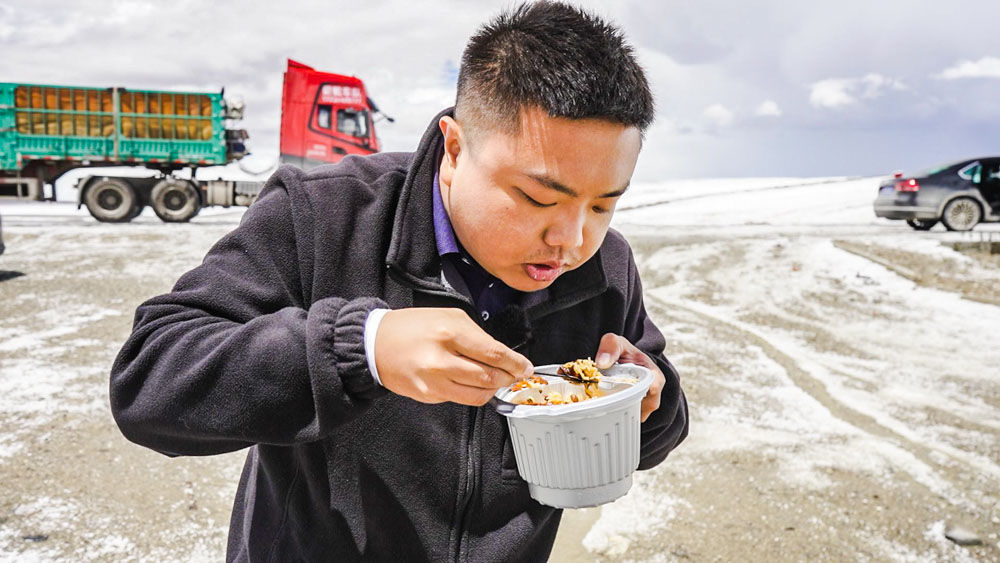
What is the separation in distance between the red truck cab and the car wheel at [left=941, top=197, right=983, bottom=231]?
959 centimetres

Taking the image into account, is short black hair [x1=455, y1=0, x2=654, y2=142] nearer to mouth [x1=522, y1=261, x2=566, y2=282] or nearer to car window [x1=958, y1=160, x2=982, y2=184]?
mouth [x1=522, y1=261, x2=566, y2=282]

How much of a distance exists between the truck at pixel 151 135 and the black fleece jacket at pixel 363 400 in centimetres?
1234

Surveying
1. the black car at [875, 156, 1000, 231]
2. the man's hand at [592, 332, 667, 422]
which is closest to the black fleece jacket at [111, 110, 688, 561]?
the man's hand at [592, 332, 667, 422]

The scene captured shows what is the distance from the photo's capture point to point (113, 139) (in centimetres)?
1377

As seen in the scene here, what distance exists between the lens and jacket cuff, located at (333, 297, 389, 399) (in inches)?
42.1

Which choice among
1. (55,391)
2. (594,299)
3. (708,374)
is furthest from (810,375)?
(55,391)

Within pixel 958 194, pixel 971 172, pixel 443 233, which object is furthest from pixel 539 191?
pixel 971 172

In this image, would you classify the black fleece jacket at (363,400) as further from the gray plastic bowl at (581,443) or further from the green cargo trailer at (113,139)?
the green cargo trailer at (113,139)

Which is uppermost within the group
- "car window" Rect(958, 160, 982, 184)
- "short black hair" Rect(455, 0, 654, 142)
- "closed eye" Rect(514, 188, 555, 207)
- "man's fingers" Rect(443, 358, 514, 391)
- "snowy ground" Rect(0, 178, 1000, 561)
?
"car window" Rect(958, 160, 982, 184)

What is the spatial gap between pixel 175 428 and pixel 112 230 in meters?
10.9

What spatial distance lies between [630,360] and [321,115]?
12810mm

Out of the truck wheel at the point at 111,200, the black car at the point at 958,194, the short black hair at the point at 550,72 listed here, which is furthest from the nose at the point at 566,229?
the truck wheel at the point at 111,200

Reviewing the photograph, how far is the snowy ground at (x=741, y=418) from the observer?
301cm

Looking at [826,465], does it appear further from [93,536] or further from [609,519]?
[93,536]
